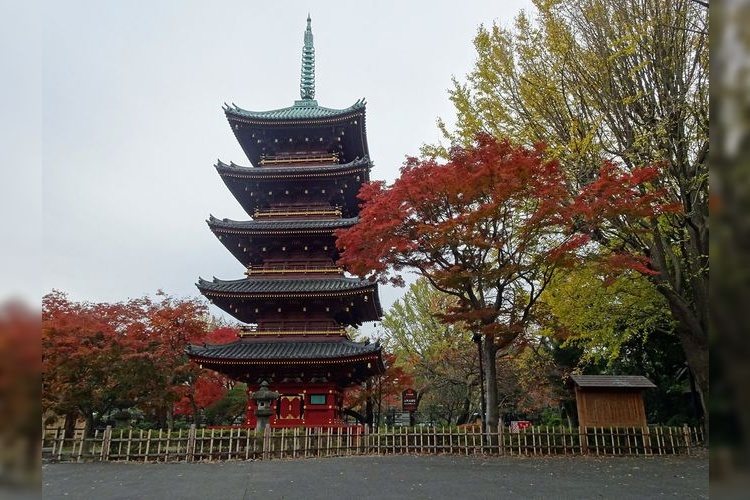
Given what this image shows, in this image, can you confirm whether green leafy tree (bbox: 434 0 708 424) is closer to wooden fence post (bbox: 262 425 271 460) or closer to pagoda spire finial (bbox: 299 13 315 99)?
wooden fence post (bbox: 262 425 271 460)

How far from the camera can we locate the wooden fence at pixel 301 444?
14008 millimetres

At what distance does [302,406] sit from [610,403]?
9.78 meters

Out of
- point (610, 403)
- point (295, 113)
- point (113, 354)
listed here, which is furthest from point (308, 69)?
point (610, 403)

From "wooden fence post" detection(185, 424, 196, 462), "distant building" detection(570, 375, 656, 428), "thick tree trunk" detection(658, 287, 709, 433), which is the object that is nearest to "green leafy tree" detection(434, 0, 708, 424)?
"thick tree trunk" detection(658, 287, 709, 433)

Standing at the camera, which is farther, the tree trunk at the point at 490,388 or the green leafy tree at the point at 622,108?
the tree trunk at the point at 490,388

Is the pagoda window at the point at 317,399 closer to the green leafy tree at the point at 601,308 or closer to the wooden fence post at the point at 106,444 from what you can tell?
the wooden fence post at the point at 106,444

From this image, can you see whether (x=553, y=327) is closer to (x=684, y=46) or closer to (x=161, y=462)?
(x=684, y=46)

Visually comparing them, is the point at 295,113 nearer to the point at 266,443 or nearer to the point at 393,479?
the point at 266,443

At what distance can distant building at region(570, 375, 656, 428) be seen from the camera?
14.6 metres

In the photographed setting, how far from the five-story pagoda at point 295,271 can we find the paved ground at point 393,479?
13.4 feet

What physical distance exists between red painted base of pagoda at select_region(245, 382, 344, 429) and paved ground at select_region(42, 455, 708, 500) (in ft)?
12.3

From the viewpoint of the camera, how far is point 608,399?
48.2 ft

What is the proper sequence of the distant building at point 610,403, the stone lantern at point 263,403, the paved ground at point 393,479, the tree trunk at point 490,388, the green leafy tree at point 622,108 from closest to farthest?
the paved ground at point 393,479, the green leafy tree at point 622,108, the tree trunk at point 490,388, the distant building at point 610,403, the stone lantern at point 263,403

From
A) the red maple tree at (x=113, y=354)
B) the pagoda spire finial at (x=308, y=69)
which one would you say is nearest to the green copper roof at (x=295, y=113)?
the pagoda spire finial at (x=308, y=69)
